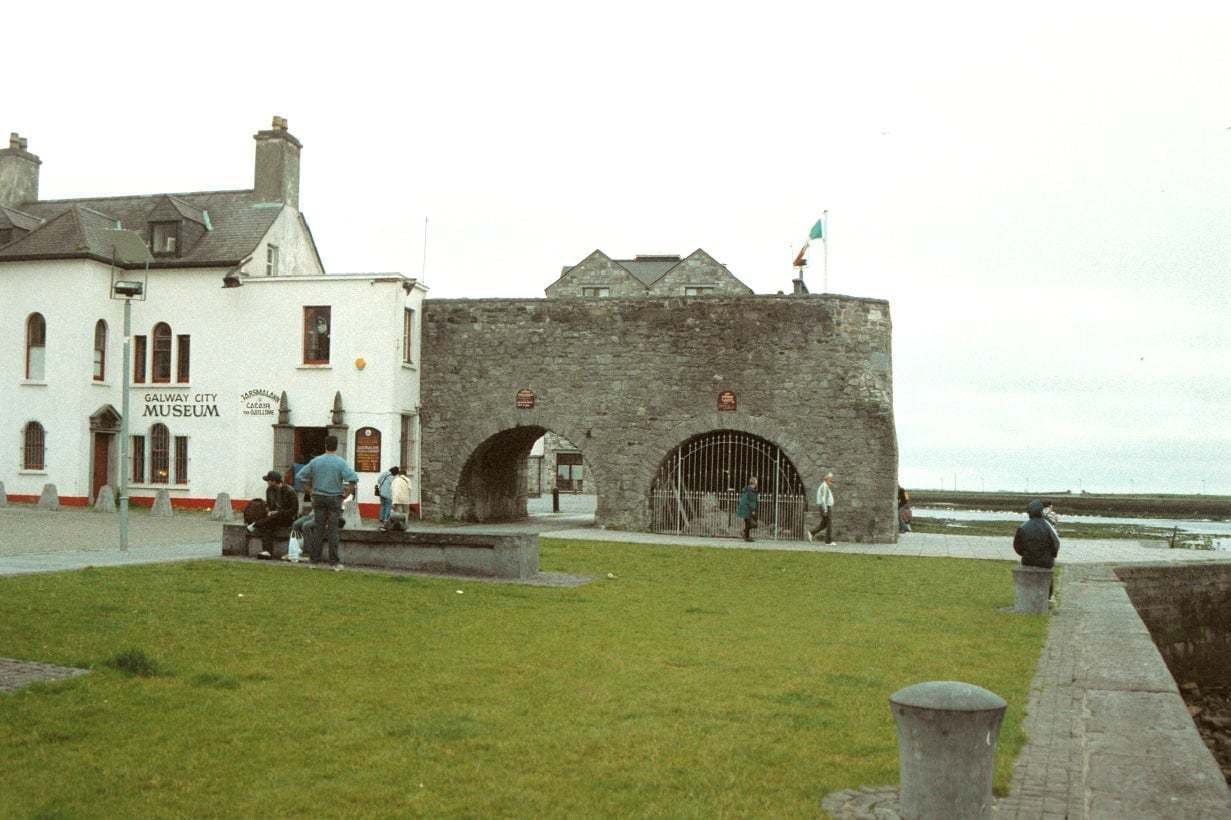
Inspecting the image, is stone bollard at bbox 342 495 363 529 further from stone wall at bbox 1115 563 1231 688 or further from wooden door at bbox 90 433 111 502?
stone wall at bbox 1115 563 1231 688

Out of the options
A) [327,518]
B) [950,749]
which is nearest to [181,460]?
[327,518]

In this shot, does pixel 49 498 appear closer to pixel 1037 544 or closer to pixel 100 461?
pixel 100 461

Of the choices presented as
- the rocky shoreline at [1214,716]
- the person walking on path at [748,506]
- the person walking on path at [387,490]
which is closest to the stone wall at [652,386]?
the person walking on path at [748,506]

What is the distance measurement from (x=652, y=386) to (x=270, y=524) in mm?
15015

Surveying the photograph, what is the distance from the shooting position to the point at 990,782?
16.6 feet

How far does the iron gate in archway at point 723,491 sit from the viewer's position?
101ft

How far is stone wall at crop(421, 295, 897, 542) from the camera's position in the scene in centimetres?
2989

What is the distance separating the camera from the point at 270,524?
1747 centimetres


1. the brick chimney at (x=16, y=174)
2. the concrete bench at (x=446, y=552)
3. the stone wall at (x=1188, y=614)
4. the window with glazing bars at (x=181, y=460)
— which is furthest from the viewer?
the brick chimney at (x=16, y=174)

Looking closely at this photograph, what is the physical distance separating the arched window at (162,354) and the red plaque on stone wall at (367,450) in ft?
21.1

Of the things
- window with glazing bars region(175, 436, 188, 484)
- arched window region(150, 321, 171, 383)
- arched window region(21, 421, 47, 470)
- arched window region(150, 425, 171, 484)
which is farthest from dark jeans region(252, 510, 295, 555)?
arched window region(21, 421, 47, 470)

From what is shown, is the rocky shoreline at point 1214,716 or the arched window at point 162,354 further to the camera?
the arched window at point 162,354

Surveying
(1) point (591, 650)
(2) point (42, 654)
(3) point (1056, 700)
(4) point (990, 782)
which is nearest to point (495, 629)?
(1) point (591, 650)

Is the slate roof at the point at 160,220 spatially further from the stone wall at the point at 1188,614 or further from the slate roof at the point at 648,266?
the slate roof at the point at 648,266
